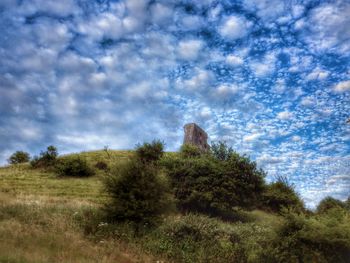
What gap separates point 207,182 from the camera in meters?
25.0

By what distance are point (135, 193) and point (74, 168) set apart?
75.7 feet

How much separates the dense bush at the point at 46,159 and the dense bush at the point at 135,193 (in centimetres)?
2798

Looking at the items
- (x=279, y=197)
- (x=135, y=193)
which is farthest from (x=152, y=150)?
(x=135, y=193)

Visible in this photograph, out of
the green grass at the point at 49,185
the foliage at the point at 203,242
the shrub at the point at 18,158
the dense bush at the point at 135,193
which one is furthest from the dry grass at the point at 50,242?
the shrub at the point at 18,158

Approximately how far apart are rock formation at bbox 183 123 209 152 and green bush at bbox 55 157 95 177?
55.0 ft

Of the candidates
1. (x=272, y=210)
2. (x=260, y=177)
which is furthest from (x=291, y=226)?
(x=272, y=210)

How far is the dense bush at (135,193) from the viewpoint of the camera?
15203 millimetres

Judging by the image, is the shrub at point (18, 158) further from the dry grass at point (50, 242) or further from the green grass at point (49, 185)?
the dry grass at point (50, 242)

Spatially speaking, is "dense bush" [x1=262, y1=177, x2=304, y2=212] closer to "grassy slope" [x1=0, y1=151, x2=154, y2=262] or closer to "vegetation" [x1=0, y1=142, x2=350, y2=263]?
"vegetation" [x1=0, y1=142, x2=350, y2=263]

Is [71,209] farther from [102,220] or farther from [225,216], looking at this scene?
[225,216]

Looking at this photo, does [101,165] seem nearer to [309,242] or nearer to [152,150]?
[152,150]

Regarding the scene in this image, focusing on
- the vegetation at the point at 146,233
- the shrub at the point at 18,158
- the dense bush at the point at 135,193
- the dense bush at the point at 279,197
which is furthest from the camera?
the shrub at the point at 18,158

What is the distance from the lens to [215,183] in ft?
81.3

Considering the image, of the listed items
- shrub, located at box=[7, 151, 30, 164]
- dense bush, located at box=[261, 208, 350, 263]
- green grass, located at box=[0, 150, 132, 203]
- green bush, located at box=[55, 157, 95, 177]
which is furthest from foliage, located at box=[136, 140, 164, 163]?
shrub, located at box=[7, 151, 30, 164]
